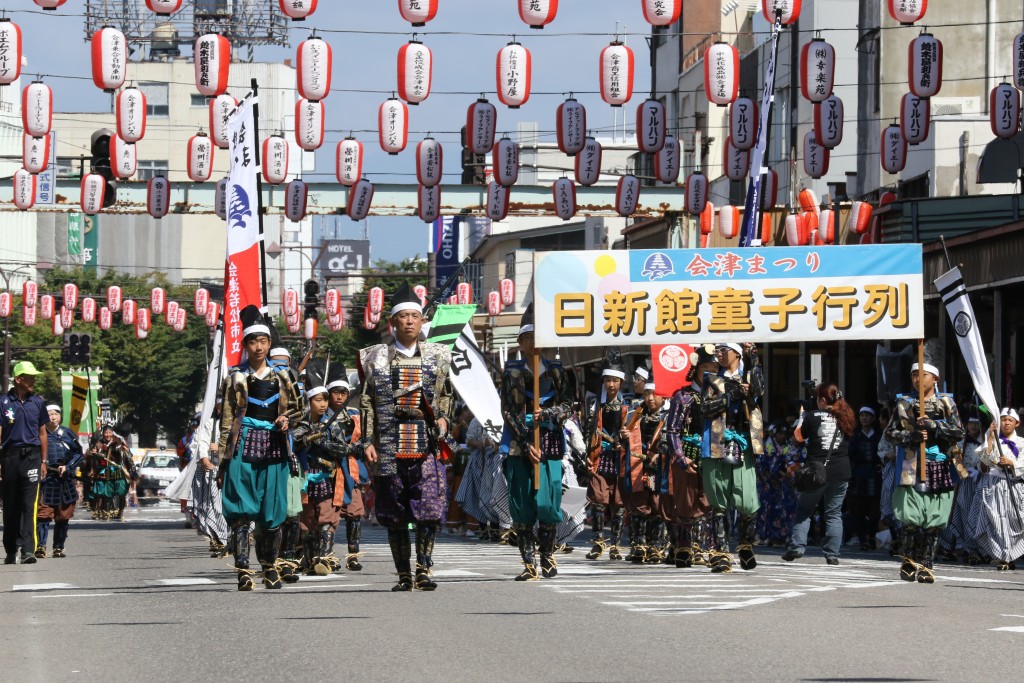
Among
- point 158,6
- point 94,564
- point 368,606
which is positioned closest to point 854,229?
point 158,6

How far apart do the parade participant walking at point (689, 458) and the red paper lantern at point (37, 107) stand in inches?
826

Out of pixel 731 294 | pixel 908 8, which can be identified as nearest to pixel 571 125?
pixel 908 8

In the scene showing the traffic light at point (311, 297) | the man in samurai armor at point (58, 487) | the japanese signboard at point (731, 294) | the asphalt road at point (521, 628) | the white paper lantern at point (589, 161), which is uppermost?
the white paper lantern at point (589, 161)

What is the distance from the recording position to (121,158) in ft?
126

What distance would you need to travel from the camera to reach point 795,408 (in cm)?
2644

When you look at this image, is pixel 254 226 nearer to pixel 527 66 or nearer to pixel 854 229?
pixel 527 66

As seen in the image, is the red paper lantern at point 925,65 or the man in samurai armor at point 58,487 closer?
the man in samurai armor at point 58,487

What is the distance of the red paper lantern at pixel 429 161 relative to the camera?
36.9 m

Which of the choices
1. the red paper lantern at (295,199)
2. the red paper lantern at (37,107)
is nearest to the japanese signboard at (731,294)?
the red paper lantern at (37,107)

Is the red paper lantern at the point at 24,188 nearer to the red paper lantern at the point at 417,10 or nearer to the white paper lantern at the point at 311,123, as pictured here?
the white paper lantern at the point at 311,123

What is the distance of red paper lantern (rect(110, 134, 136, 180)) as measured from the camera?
1501 inches

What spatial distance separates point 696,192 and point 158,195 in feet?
36.9

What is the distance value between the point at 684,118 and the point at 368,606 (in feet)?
165

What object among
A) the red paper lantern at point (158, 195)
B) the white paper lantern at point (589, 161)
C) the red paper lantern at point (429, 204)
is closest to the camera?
the white paper lantern at point (589, 161)
